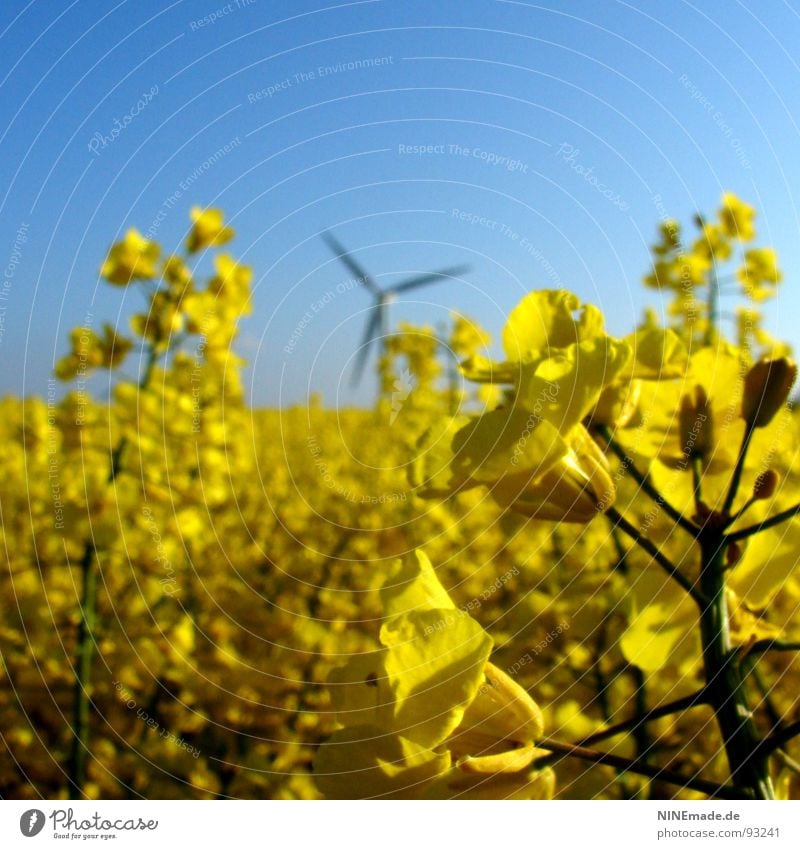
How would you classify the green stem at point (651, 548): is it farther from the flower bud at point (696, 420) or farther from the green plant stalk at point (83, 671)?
the green plant stalk at point (83, 671)

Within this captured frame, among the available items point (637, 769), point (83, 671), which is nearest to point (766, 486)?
point (637, 769)

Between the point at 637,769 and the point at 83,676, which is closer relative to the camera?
the point at 637,769

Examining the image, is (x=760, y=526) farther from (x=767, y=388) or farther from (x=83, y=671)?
(x=83, y=671)

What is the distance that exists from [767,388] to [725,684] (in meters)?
0.19

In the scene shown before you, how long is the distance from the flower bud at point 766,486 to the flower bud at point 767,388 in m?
0.03

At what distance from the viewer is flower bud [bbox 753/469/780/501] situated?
51 cm

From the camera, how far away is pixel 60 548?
5.52 ft

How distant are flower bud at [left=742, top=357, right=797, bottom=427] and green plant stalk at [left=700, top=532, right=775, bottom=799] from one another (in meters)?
0.09

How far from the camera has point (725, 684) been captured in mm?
452

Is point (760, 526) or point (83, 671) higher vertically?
point (760, 526)

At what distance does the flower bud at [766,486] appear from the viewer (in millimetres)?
511

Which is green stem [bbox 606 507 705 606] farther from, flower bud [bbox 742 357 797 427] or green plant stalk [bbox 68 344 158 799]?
green plant stalk [bbox 68 344 158 799]

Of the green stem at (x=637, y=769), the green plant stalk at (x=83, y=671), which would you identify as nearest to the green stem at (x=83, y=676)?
the green plant stalk at (x=83, y=671)
